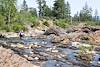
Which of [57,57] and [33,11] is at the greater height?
[57,57]

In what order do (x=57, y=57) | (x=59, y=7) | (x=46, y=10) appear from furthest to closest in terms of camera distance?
(x=46, y=10)
(x=59, y=7)
(x=57, y=57)

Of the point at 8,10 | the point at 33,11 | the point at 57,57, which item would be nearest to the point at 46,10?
the point at 33,11

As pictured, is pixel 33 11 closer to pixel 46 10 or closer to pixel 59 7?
Result: pixel 46 10

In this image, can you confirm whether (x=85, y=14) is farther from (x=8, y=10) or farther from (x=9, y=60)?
(x=9, y=60)

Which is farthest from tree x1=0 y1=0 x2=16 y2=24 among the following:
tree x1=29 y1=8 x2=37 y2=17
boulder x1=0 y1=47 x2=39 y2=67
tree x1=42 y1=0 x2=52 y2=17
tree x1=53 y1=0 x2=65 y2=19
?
boulder x1=0 y1=47 x2=39 y2=67

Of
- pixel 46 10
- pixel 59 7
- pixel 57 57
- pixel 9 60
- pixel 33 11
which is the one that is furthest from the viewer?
pixel 33 11

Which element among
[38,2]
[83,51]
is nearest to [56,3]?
[38,2]

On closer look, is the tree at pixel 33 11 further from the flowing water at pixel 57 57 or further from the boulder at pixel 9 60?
the boulder at pixel 9 60

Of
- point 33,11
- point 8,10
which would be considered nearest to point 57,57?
point 8,10

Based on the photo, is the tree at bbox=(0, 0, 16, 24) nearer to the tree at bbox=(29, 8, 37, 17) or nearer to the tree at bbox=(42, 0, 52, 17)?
the tree at bbox=(42, 0, 52, 17)

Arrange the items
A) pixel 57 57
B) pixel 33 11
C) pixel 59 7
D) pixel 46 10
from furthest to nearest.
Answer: pixel 33 11, pixel 46 10, pixel 59 7, pixel 57 57

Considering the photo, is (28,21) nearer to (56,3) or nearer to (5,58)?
(56,3)

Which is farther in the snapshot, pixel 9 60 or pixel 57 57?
pixel 57 57

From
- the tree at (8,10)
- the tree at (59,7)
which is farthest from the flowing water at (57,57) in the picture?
the tree at (59,7)
